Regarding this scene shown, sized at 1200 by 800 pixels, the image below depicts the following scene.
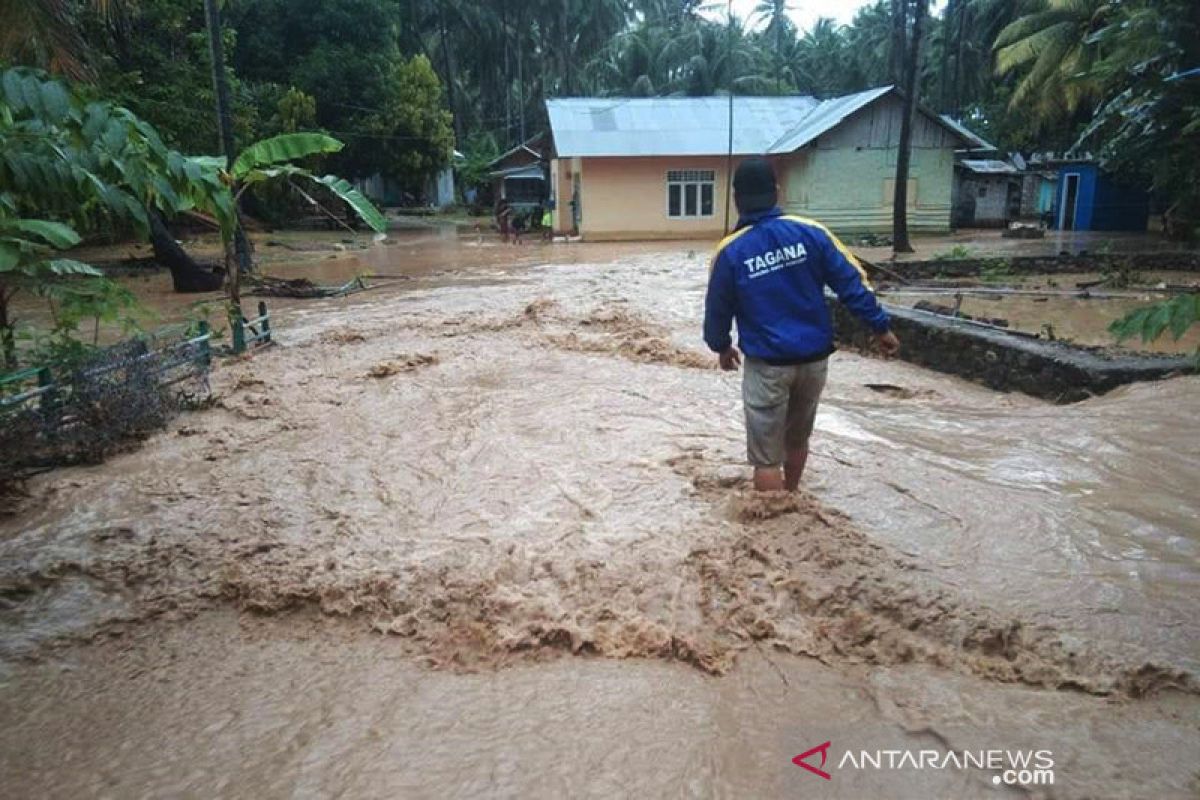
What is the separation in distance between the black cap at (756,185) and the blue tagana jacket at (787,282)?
48 millimetres

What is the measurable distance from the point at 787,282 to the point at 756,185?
0.48 meters

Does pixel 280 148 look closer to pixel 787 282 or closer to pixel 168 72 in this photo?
pixel 787 282

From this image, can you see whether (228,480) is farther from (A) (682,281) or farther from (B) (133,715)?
(A) (682,281)

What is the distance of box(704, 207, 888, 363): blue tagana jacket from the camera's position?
3.98 meters

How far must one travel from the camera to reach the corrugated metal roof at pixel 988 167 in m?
31.8

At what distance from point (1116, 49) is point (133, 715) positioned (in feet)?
80.4

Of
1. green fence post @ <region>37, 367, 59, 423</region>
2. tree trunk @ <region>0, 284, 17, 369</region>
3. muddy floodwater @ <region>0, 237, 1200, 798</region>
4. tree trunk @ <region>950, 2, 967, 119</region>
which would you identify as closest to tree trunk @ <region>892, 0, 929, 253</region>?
muddy floodwater @ <region>0, 237, 1200, 798</region>

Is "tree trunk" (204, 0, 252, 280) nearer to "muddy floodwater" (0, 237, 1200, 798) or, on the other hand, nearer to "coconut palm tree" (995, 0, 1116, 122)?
"muddy floodwater" (0, 237, 1200, 798)

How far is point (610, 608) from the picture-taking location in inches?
145

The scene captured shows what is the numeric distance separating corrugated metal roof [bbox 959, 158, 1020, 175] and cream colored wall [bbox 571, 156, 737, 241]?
32.7ft

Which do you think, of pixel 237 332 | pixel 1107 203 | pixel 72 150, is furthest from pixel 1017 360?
pixel 1107 203

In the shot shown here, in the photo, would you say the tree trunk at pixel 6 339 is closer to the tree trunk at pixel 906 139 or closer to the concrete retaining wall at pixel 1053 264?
the concrete retaining wall at pixel 1053 264

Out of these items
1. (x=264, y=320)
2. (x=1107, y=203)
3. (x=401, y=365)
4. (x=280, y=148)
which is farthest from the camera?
(x=1107, y=203)

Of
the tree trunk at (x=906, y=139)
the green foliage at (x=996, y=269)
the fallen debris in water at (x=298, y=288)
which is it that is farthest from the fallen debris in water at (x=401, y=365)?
the tree trunk at (x=906, y=139)
